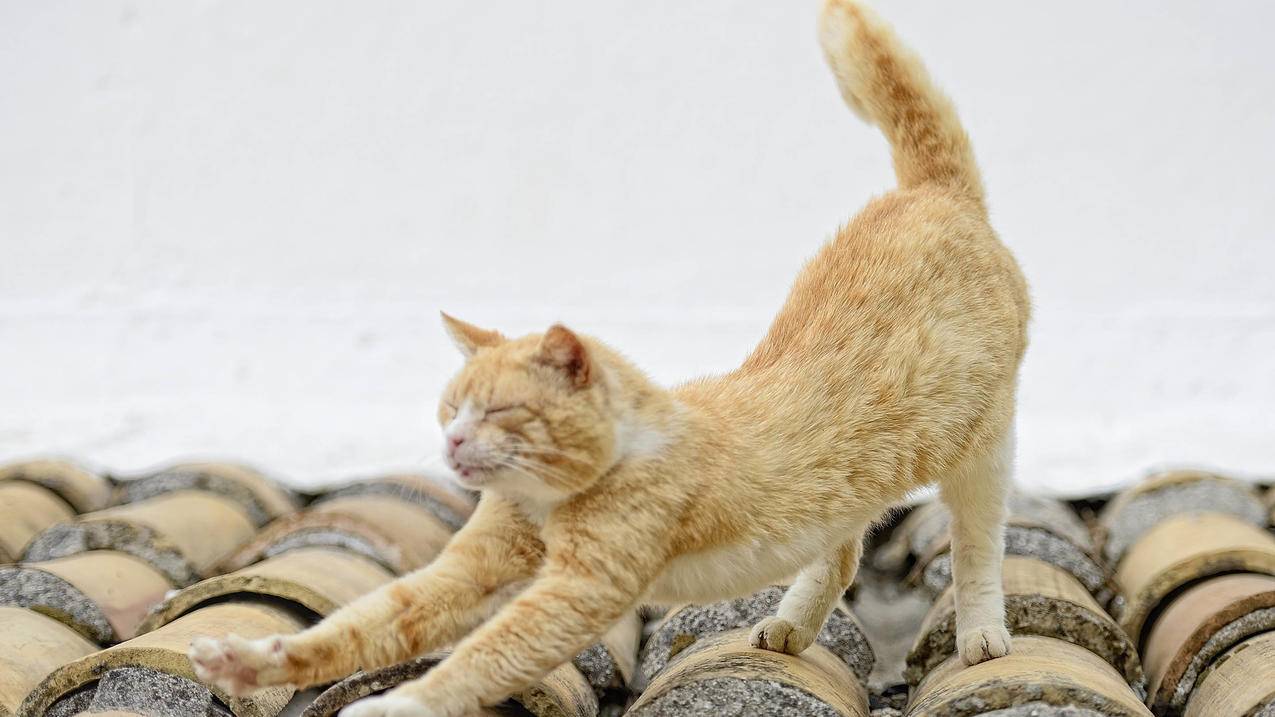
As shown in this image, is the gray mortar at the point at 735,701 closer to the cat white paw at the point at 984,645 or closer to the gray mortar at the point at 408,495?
the cat white paw at the point at 984,645

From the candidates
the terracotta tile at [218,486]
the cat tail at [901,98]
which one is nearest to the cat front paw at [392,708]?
the cat tail at [901,98]

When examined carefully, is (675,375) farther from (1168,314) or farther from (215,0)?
(215,0)

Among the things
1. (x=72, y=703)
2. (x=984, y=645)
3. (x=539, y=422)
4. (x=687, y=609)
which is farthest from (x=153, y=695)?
(x=984, y=645)

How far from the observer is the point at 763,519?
4.86 feet

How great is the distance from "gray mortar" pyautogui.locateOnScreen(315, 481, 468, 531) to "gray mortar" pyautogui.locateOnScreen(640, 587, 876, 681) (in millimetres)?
1002

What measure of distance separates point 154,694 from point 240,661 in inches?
17.4

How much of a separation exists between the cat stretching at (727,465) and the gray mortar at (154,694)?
0.37 meters

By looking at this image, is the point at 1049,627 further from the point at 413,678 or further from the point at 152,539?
the point at 152,539

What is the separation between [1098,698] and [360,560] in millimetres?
1386

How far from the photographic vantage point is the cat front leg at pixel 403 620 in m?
1.34

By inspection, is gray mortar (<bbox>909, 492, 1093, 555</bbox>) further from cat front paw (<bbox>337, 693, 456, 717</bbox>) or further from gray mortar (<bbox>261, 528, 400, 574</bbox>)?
cat front paw (<bbox>337, 693, 456, 717</bbox>)

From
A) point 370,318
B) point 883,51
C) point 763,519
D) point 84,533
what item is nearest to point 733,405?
point 763,519

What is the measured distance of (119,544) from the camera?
8.22 ft

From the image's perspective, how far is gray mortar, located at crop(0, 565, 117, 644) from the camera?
2.08m
